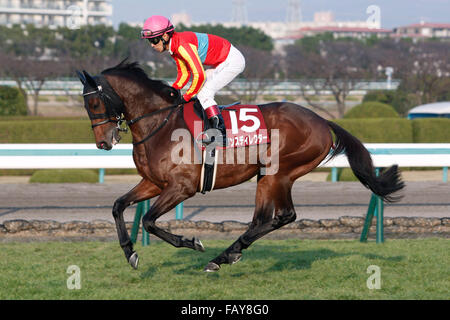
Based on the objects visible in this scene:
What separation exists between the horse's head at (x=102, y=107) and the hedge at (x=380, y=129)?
11957 millimetres

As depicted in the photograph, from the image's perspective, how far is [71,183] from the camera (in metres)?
12.6

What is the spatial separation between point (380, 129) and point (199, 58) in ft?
40.7

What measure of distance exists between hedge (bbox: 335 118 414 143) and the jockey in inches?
449

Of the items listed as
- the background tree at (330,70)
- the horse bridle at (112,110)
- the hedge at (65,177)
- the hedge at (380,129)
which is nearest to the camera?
the horse bridle at (112,110)

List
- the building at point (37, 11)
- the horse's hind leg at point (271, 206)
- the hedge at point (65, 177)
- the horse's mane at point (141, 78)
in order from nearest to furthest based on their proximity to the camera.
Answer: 1. the horse's mane at point (141, 78)
2. the horse's hind leg at point (271, 206)
3. the hedge at point (65, 177)
4. the building at point (37, 11)

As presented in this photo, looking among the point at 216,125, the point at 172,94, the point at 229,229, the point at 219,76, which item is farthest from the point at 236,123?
the point at 229,229

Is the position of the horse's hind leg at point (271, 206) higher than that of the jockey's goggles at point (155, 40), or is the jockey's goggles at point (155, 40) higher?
the jockey's goggles at point (155, 40)

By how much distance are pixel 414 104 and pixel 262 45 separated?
31.1 m

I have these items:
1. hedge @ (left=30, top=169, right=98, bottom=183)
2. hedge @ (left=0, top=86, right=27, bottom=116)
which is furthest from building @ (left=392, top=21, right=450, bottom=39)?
hedge @ (left=30, top=169, right=98, bottom=183)

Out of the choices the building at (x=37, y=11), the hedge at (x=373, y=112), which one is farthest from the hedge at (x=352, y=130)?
the building at (x=37, y=11)

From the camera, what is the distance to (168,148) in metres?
5.27

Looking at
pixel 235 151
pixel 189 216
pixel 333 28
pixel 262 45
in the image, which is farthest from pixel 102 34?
pixel 333 28

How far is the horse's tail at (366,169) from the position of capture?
6.10 m

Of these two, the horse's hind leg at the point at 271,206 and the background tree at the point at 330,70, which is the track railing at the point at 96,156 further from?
the background tree at the point at 330,70
